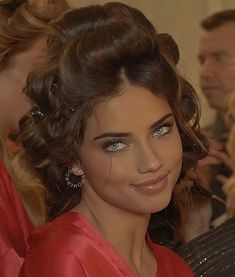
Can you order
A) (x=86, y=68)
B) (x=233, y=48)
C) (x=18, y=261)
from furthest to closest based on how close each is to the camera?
(x=233, y=48), (x=18, y=261), (x=86, y=68)

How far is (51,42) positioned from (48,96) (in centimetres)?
7

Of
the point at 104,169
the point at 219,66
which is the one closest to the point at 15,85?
the point at 104,169

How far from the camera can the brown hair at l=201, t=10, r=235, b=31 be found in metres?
2.14

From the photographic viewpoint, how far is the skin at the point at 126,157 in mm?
859

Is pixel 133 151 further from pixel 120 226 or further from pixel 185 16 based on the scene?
pixel 185 16

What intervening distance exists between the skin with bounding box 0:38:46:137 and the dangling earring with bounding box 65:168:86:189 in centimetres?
23

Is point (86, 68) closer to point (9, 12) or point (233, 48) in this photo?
point (9, 12)

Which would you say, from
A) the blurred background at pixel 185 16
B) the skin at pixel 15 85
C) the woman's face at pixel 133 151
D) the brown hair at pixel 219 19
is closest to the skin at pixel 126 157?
the woman's face at pixel 133 151

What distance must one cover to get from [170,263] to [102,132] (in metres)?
0.30

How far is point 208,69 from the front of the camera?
7.04 feet

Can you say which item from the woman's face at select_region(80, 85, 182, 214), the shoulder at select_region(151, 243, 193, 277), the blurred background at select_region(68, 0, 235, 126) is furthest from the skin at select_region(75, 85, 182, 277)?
the blurred background at select_region(68, 0, 235, 126)

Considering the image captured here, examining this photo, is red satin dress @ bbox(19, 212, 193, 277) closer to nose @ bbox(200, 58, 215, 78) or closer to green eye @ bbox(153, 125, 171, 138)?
green eye @ bbox(153, 125, 171, 138)

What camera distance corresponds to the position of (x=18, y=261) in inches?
38.7

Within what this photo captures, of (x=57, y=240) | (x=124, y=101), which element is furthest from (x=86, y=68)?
(x=57, y=240)
